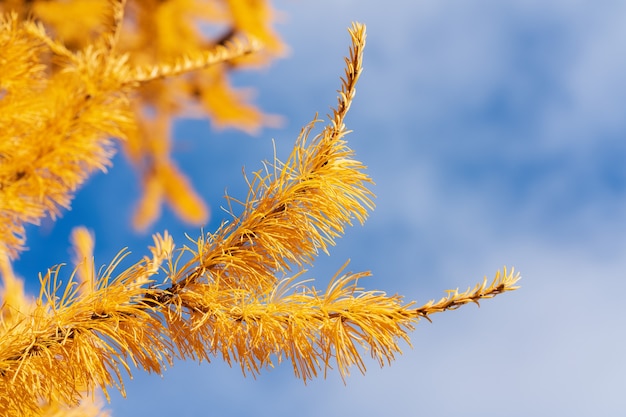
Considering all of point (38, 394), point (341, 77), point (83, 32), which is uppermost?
point (83, 32)

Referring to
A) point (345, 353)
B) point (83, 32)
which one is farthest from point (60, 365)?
point (83, 32)

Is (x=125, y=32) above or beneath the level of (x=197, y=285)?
above

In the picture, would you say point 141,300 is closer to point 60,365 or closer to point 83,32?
point 60,365

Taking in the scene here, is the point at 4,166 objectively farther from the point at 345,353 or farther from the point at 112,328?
the point at 345,353

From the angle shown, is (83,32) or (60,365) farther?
(83,32)

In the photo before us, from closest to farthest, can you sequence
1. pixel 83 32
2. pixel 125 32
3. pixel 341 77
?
pixel 341 77 → pixel 83 32 → pixel 125 32

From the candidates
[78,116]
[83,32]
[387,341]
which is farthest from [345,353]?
[83,32]

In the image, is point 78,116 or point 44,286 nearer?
point 44,286

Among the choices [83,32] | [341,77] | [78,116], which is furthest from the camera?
[83,32]

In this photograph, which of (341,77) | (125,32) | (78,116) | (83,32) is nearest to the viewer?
(341,77)
